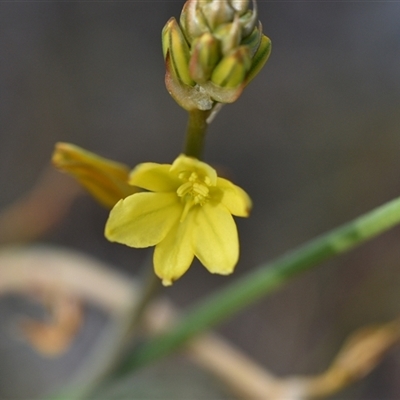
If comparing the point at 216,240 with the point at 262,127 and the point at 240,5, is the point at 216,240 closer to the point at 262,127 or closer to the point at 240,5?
the point at 240,5

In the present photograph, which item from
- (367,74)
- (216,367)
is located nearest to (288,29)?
(367,74)

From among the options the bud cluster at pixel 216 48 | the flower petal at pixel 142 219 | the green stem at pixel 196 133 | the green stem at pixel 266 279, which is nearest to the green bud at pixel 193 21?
the bud cluster at pixel 216 48

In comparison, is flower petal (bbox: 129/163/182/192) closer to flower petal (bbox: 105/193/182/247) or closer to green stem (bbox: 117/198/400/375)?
flower petal (bbox: 105/193/182/247)

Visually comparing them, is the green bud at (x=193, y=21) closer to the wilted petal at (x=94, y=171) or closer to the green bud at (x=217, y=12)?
the green bud at (x=217, y=12)

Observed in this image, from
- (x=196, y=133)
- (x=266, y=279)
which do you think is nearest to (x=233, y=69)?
(x=196, y=133)

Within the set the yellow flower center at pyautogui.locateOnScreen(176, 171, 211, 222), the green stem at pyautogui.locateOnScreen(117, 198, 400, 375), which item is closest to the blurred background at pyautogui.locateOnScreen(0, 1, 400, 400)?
the green stem at pyautogui.locateOnScreen(117, 198, 400, 375)

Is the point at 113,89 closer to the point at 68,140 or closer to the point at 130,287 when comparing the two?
the point at 68,140
